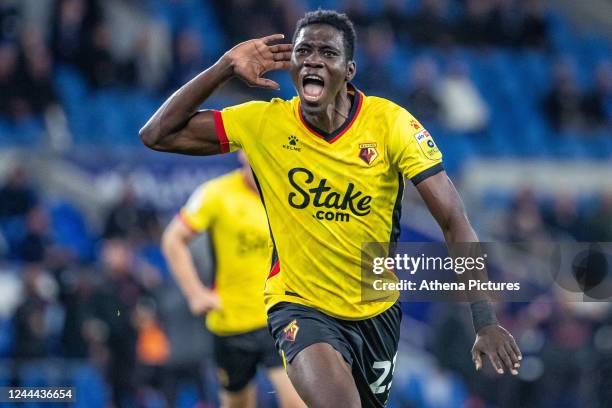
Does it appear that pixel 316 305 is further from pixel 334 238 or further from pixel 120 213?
pixel 120 213

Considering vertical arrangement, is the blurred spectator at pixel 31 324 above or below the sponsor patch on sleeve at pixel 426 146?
above

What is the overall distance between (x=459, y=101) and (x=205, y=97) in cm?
1197

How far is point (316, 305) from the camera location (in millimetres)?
6160

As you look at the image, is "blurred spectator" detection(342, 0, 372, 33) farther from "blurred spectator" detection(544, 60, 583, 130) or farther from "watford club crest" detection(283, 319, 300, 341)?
"watford club crest" detection(283, 319, 300, 341)

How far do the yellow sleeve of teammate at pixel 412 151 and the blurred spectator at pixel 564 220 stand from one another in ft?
32.4

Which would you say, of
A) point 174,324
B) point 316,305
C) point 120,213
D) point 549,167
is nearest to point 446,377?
point 174,324

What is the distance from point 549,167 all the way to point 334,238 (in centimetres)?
1162

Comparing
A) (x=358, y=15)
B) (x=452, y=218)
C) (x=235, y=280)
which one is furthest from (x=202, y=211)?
(x=358, y=15)

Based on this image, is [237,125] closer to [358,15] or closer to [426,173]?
[426,173]

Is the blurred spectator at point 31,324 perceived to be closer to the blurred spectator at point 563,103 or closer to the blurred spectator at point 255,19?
the blurred spectator at point 255,19

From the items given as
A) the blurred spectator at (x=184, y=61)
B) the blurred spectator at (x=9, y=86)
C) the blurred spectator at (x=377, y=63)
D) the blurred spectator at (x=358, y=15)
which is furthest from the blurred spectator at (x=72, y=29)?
the blurred spectator at (x=358, y=15)

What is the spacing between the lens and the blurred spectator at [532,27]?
64.1ft

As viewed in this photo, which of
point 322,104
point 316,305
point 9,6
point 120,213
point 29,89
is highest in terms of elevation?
point 9,6

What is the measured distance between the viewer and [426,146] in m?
6.04
